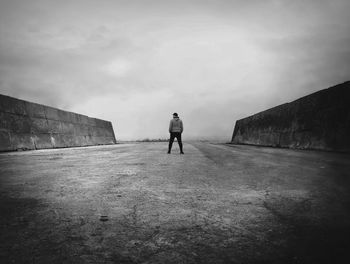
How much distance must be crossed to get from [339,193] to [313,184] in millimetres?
549

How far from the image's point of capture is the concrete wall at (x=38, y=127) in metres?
10.1

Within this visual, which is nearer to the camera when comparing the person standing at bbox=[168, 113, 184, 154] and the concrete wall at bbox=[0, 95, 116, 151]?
the person standing at bbox=[168, 113, 184, 154]

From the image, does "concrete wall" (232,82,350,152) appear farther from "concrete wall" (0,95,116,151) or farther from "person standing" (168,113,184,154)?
"concrete wall" (0,95,116,151)

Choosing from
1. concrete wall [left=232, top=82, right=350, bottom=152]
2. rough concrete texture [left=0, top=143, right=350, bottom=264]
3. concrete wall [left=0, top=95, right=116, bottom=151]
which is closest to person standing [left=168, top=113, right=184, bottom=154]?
concrete wall [left=232, top=82, right=350, bottom=152]

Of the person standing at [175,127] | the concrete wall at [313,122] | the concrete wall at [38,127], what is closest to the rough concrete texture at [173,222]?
the concrete wall at [313,122]

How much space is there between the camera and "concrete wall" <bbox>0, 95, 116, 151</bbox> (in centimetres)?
1007

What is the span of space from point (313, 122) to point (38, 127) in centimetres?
→ 1277

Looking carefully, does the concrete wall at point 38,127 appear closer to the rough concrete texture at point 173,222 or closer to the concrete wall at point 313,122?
→ the rough concrete texture at point 173,222

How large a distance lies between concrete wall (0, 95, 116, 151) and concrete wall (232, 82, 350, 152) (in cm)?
1223

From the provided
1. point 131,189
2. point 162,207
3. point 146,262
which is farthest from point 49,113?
point 146,262

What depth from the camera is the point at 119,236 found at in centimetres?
172

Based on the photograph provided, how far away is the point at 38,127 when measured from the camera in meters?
12.1

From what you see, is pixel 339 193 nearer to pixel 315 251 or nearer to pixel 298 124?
pixel 315 251

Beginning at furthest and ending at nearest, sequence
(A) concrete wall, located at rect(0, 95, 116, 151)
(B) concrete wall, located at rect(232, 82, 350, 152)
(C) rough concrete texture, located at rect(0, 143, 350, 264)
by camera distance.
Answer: (A) concrete wall, located at rect(0, 95, 116, 151)
(B) concrete wall, located at rect(232, 82, 350, 152)
(C) rough concrete texture, located at rect(0, 143, 350, 264)
